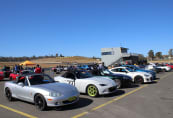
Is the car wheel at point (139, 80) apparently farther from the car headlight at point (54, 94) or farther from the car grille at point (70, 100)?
the car headlight at point (54, 94)

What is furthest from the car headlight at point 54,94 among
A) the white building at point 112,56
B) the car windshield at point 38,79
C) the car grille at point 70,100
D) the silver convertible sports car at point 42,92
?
the white building at point 112,56

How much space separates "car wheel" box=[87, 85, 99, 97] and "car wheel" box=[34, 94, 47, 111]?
262 cm

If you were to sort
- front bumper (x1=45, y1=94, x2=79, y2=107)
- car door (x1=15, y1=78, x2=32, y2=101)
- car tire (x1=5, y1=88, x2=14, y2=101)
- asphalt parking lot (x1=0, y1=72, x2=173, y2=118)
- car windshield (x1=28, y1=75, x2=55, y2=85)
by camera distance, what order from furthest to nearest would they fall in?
1. car tire (x1=5, y1=88, x2=14, y2=101)
2. car windshield (x1=28, y1=75, x2=55, y2=85)
3. car door (x1=15, y1=78, x2=32, y2=101)
4. front bumper (x1=45, y1=94, x2=79, y2=107)
5. asphalt parking lot (x1=0, y1=72, x2=173, y2=118)

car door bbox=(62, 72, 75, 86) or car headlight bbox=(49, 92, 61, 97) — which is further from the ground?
car door bbox=(62, 72, 75, 86)

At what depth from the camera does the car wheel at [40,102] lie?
5430 millimetres

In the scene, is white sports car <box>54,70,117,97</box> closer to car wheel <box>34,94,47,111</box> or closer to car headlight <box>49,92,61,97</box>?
car headlight <box>49,92,61,97</box>

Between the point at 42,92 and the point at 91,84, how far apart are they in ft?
8.59

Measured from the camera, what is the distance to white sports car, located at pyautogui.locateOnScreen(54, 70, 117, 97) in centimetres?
723

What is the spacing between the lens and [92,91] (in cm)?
748

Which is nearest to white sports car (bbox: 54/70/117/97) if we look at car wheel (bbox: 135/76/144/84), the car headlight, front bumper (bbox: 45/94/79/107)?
front bumper (bbox: 45/94/79/107)

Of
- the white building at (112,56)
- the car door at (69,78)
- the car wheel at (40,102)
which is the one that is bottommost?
the car wheel at (40,102)

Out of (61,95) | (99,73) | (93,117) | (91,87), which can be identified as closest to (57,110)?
(61,95)

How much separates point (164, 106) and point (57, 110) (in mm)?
3772

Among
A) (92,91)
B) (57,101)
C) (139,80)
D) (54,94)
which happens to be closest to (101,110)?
(57,101)
